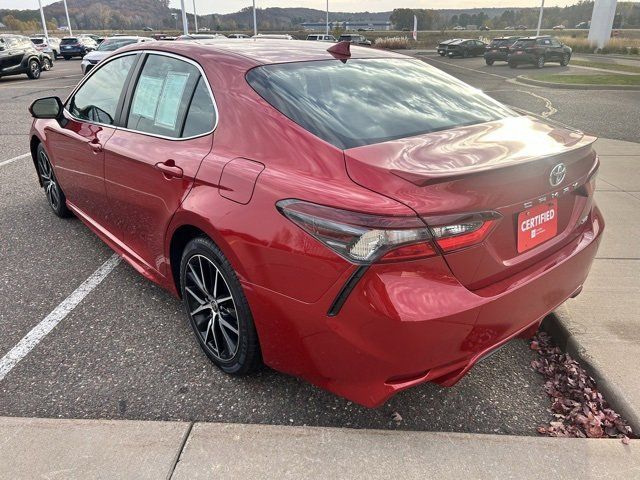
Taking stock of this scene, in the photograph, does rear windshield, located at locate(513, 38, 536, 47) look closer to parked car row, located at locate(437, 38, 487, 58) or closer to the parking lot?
parked car row, located at locate(437, 38, 487, 58)

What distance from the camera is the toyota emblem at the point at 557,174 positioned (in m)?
2.15

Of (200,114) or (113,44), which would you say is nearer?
(200,114)

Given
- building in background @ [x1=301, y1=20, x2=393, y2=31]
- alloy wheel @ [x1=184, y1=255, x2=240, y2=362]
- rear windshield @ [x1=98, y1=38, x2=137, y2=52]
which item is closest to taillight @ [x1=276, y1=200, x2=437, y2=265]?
alloy wheel @ [x1=184, y1=255, x2=240, y2=362]

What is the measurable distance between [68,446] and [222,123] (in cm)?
161

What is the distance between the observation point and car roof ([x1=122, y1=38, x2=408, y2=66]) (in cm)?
277

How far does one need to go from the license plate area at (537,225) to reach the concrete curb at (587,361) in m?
0.85

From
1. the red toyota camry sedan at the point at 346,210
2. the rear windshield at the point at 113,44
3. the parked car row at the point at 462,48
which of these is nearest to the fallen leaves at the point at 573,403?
the red toyota camry sedan at the point at 346,210

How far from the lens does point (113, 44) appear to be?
65.9 ft

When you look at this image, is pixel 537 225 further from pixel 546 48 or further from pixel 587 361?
pixel 546 48

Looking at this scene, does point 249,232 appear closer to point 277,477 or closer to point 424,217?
point 424,217

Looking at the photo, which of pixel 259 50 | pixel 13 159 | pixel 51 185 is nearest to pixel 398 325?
pixel 259 50

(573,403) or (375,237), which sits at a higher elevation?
(375,237)

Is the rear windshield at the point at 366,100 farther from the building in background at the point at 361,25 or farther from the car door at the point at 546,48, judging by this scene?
the building in background at the point at 361,25

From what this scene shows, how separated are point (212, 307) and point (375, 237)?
1.19 m
